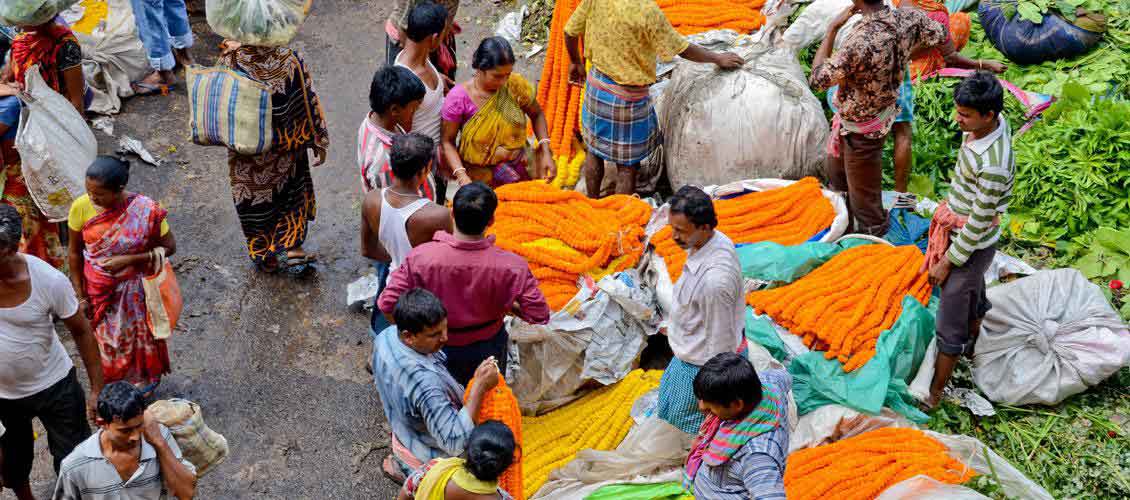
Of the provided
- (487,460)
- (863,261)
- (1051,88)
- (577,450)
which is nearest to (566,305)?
(577,450)

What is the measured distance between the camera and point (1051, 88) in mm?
6090

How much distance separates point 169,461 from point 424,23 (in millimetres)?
2641

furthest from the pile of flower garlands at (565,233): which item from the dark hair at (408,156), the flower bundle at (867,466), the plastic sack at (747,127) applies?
the flower bundle at (867,466)

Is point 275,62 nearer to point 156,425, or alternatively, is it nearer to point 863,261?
point 156,425

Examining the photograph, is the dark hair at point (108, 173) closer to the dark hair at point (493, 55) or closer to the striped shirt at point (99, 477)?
the striped shirt at point (99, 477)

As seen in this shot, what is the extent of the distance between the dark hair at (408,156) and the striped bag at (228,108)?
1.30 metres

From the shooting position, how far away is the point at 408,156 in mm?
4234

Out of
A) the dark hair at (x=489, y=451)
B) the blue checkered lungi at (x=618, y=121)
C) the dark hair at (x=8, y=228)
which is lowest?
the blue checkered lungi at (x=618, y=121)

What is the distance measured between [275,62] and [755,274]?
274 centimetres

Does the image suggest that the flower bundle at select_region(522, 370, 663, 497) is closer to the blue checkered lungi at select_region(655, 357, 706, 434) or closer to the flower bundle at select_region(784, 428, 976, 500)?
the blue checkered lungi at select_region(655, 357, 706, 434)

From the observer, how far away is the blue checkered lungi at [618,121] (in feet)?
18.7

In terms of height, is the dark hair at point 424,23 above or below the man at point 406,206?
above

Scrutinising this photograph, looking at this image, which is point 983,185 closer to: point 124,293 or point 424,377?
point 424,377

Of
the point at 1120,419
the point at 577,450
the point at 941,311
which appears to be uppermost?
the point at 941,311
